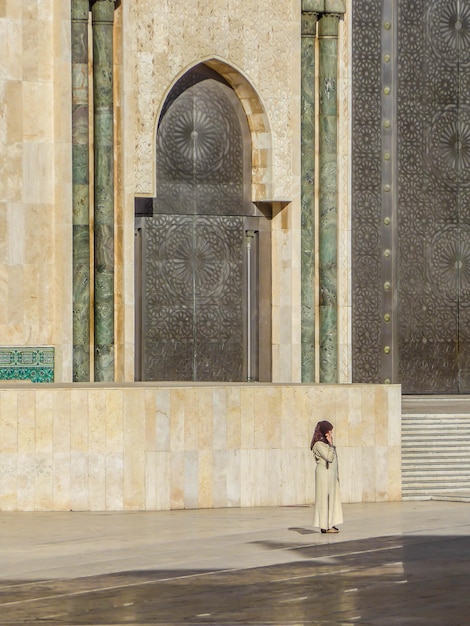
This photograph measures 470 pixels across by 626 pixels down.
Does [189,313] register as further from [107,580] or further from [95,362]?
[107,580]

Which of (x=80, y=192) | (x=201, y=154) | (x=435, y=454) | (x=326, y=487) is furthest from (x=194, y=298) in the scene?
(x=326, y=487)

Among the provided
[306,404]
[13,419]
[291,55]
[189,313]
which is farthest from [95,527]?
[291,55]

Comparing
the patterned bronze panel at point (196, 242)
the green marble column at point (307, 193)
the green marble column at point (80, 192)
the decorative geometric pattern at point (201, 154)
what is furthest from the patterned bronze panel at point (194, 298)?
the green marble column at point (80, 192)

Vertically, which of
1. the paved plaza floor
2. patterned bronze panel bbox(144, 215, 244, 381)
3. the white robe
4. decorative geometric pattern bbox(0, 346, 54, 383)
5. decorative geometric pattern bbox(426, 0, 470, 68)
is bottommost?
the paved plaza floor

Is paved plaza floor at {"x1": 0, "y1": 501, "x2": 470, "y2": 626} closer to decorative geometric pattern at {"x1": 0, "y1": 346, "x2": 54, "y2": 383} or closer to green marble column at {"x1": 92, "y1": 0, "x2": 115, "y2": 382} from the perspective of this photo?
decorative geometric pattern at {"x1": 0, "y1": 346, "x2": 54, "y2": 383}

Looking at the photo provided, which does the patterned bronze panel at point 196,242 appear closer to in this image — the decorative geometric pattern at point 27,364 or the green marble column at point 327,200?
the green marble column at point 327,200

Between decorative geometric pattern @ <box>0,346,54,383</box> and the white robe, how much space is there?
7.05 meters

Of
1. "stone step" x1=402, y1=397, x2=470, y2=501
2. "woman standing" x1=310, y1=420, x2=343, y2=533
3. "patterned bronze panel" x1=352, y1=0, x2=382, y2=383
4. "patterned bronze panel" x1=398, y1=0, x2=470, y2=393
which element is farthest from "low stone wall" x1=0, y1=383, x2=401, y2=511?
"patterned bronze panel" x1=398, y1=0, x2=470, y2=393

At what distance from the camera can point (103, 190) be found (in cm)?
2200

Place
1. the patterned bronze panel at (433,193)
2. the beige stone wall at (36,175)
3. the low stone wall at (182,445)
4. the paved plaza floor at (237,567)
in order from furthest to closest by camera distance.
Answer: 1. the patterned bronze panel at (433,193)
2. the beige stone wall at (36,175)
3. the low stone wall at (182,445)
4. the paved plaza floor at (237,567)

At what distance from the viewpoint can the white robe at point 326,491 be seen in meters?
15.0

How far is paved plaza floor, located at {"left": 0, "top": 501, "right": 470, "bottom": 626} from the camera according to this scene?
33.8 ft

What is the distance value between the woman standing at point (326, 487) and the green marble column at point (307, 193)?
8128 millimetres

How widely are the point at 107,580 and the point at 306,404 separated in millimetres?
6274
